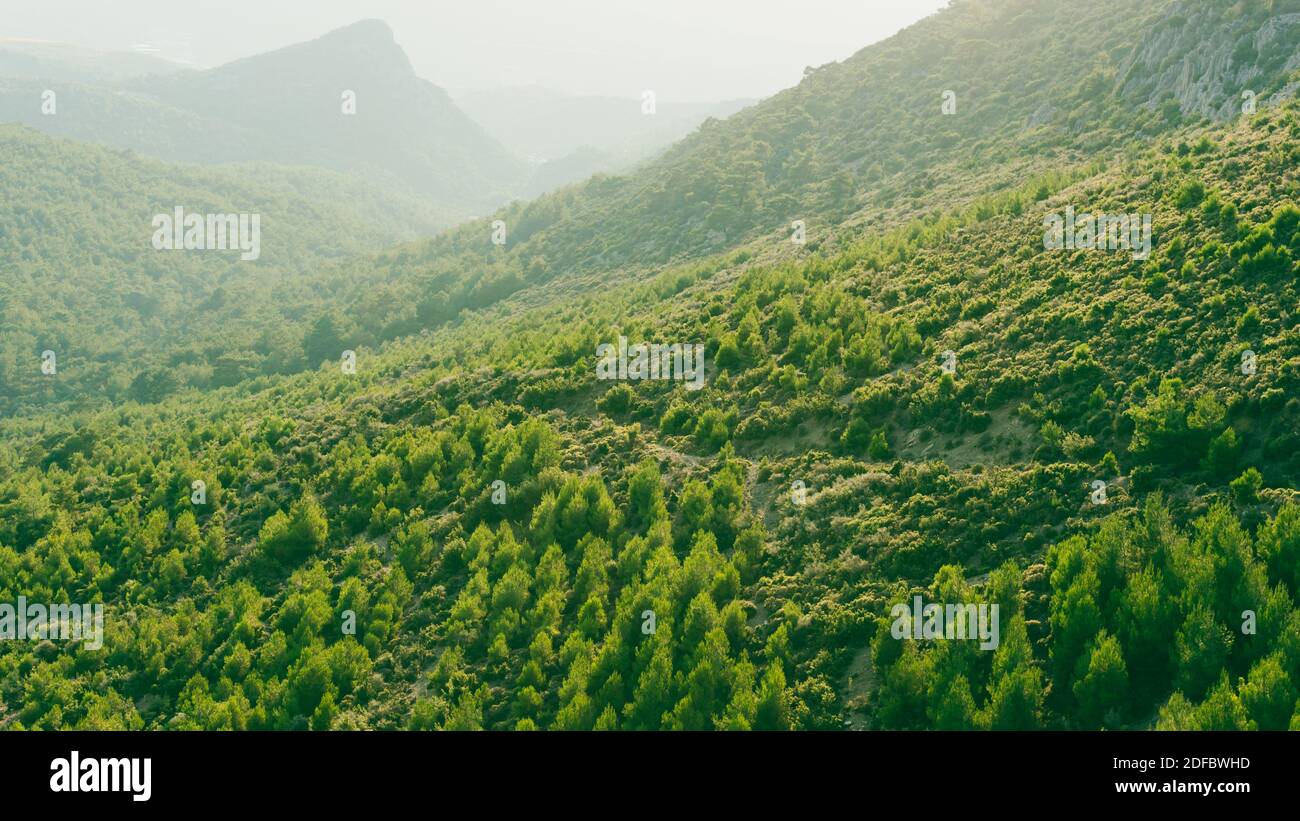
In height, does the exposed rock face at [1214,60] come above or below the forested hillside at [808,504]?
above

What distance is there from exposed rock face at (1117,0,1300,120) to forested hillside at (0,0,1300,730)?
0.40m

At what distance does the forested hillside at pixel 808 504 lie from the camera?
65.1ft

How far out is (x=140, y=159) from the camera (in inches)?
7382

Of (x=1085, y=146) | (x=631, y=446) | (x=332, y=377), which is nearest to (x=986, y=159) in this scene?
(x=1085, y=146)

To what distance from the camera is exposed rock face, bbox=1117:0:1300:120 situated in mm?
46125

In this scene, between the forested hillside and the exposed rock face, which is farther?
the exposed rock face

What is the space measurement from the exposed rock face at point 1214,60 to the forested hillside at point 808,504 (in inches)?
15.7

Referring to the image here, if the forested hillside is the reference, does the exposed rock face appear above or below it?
above

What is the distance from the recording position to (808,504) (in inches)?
1082

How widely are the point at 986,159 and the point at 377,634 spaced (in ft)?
171

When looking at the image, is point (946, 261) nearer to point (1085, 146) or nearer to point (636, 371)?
point (636, 371)

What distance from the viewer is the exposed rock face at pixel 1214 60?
46.1 meters

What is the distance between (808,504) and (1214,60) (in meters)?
41.5

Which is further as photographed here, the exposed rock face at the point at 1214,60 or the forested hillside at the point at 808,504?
the exposed rock face at the point at 1214,60
